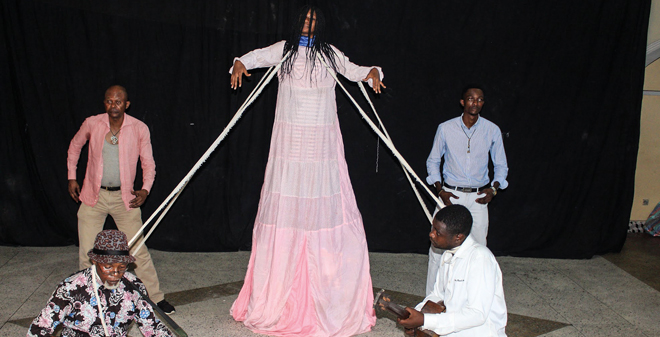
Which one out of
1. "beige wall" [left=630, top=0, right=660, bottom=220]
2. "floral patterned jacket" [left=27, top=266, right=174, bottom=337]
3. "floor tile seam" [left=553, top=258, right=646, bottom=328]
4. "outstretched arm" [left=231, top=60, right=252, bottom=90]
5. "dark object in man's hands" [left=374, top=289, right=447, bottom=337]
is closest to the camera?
"dark object in man's hands" [left=374, top=289, right=447, bottom=337]

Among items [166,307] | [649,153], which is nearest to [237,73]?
[166,307]

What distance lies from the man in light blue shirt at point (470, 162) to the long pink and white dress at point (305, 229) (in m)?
0.78

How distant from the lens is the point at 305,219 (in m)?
3.59

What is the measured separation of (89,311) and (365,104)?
326cm

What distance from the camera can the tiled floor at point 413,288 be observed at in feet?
12.7

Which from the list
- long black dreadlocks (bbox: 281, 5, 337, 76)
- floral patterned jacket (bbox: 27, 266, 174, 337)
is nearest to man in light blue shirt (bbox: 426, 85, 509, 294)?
long black dreadlocks (bbox: 281, 5, 337, 76)

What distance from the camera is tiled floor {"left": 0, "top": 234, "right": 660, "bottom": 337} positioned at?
12.7 feet

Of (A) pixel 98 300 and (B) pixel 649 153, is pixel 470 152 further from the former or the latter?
(B) pixel 649 153

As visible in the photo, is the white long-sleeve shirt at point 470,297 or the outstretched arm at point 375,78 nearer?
the white long-sleeve shirt at point 470,297

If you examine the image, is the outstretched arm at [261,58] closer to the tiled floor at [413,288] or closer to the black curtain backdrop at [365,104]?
the black curtain backdrop at [365,104]

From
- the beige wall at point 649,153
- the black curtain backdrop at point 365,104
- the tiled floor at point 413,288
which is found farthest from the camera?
the beige wall at point 649,153

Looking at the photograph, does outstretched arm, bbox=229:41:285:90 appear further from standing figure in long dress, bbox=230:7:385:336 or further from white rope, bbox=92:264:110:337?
white rope, bbox=92:264:110:337

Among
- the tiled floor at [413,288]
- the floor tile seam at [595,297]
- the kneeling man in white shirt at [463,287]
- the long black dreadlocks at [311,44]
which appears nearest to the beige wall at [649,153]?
the tiled floor at [413,288]

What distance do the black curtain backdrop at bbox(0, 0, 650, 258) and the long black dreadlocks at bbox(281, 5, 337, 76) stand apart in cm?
155
